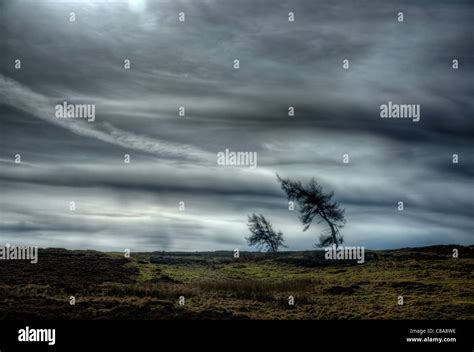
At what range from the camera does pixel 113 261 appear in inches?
2105

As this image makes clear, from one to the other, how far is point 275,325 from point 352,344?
156 inches

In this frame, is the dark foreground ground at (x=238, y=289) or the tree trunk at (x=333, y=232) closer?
the dark foreground ground at (x=238, y=289)

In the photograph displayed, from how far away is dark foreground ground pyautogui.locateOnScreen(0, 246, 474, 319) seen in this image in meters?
28.1

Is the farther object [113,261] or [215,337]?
[113,261]

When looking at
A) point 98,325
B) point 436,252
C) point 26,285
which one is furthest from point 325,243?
point 98,325

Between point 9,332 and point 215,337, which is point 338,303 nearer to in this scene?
point 215,337

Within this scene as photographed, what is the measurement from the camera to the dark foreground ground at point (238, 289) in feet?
92.1

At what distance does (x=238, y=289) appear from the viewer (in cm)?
3641

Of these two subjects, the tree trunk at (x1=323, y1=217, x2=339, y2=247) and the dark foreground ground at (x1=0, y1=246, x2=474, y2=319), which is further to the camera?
the tree trunk at (x1=323, y1=217, x2=339, y2=247)

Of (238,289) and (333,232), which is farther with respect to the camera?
(333,232)

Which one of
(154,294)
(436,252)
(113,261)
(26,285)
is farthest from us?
(436,252)

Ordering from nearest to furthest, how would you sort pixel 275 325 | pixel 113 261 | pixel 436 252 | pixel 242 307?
pixel 275 325
pixel 242 307
pixel 113 261
pixel 436 252

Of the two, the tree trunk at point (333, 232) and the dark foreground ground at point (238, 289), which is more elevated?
the tree trunk at point (333, 232)

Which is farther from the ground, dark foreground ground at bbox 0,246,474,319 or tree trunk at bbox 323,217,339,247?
tree trunk at bbox 323,217,339,247
